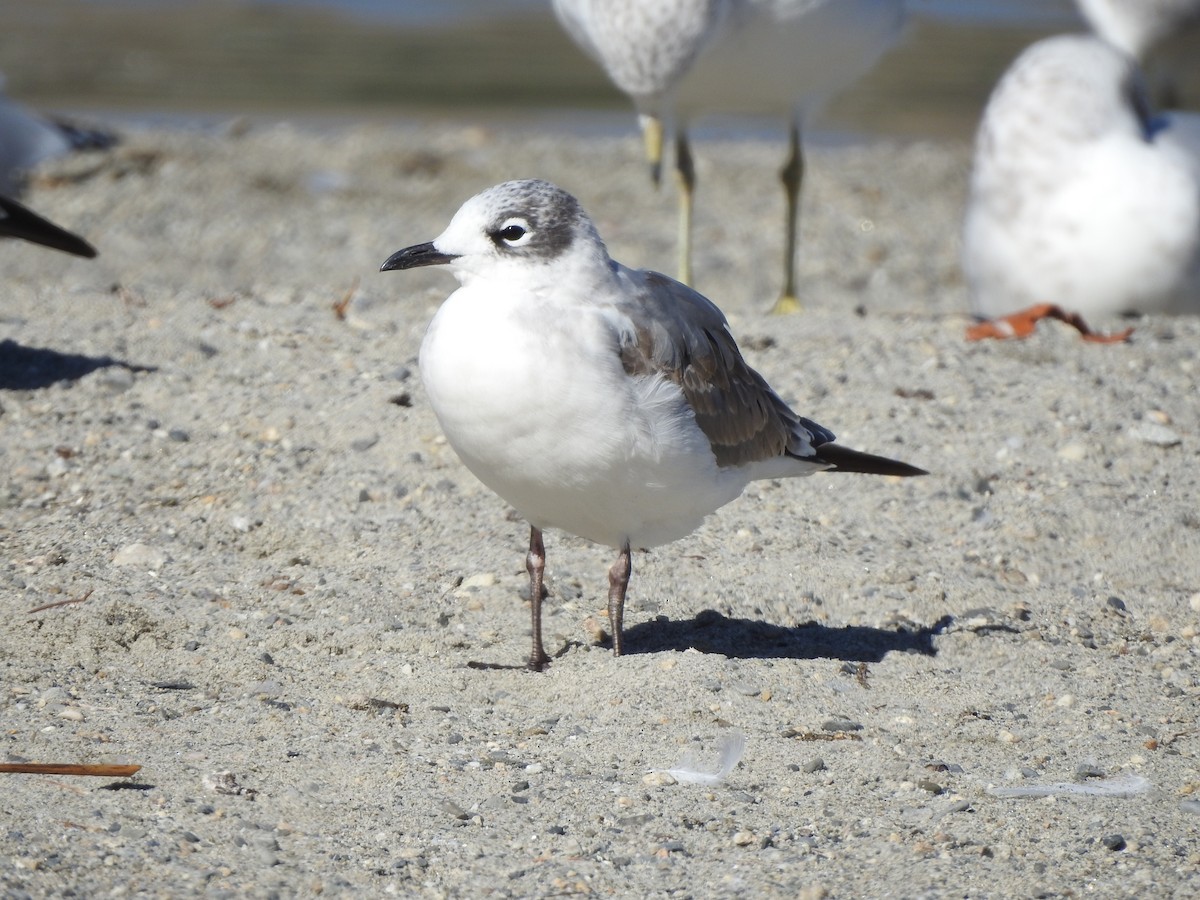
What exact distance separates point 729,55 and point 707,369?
3302 mm

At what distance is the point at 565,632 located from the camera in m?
4.22

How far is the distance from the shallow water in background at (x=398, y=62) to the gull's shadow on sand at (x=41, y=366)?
21.3ft

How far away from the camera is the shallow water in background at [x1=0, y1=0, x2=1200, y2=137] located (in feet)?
39.9

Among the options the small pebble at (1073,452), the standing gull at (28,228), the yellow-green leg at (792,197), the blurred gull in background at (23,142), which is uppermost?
the standing gull at (28,228)

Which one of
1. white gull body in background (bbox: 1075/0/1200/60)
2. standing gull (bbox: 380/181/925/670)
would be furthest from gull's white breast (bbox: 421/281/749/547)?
white gull body in background (bbox: 1075/0/1200/60)

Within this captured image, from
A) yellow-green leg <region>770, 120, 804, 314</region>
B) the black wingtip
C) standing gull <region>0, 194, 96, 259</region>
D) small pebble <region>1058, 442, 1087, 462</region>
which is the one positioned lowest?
yellow-green leg <region>770, 120, 804, 314</region>

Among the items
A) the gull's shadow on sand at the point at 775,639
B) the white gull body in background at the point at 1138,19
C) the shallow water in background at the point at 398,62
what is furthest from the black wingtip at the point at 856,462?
the shallow water in background at the point at 398,62

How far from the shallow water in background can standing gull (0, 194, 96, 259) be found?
5.91 m

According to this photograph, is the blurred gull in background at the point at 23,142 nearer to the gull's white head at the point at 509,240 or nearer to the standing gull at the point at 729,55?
the standing gull at the point at 729,55

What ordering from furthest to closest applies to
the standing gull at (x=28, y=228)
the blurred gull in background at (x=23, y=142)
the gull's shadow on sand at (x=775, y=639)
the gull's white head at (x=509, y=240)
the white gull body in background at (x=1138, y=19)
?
the white gull body in background at (x=1138, y=19) < the blurred gull in background at (x=23, y=142) < the standing gull at (x=28, y=228) < the gull's shadow on sand at (x=775, y=639) < the gull's white head at (x=509, y=240)

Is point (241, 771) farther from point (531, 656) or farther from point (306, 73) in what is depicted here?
point (306, 73)

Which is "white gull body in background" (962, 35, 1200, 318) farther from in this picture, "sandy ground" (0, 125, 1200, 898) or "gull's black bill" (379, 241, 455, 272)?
"gull's black bill" (379, 241, 455, 272)

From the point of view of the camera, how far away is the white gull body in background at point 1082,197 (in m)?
6.66

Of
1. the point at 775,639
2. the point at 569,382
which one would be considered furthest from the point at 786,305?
Answer: the point at 569,382
